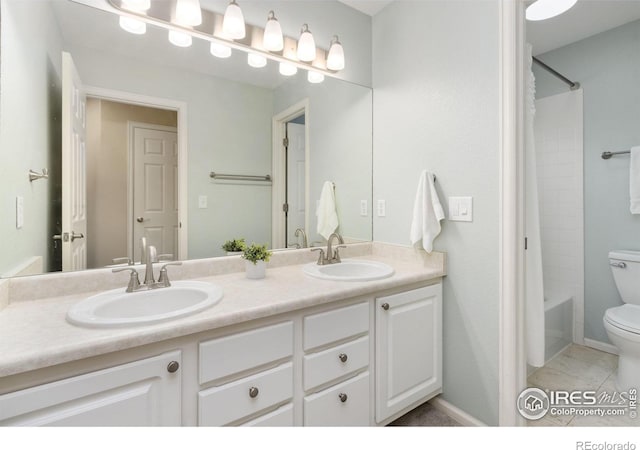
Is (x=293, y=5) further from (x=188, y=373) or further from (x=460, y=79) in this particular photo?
(x=188, y=373)

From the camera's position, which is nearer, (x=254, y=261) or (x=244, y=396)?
(x=244, y=396)

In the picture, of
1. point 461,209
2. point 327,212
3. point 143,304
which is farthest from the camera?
point 327,212

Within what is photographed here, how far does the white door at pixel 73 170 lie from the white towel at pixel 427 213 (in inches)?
62.3

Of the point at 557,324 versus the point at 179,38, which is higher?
the point at 179,38

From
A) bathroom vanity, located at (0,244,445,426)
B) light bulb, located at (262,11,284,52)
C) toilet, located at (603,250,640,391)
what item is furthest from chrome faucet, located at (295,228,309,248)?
toilet, located at (603,250,640,391)

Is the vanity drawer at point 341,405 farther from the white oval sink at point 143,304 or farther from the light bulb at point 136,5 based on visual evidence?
the light bulb at point 136,5

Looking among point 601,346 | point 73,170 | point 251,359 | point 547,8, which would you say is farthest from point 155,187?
point 601,346

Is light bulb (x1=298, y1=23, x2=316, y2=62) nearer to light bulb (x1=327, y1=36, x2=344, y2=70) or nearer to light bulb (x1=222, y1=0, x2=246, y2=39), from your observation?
light bulb (x1=327, y1=36, x2=344, y2=70)

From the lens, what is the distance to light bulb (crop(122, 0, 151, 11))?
130 centimetres

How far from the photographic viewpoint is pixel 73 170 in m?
1.25

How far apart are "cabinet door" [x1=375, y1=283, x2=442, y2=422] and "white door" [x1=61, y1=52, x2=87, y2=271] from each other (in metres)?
1.31

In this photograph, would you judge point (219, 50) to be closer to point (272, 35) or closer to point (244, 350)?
point (272, 35)

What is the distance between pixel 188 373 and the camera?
94cm

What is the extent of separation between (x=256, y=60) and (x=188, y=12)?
39 centimetres
